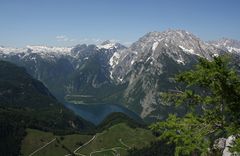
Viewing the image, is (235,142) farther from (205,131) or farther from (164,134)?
(164,134)

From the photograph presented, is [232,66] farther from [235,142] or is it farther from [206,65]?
[235,142]

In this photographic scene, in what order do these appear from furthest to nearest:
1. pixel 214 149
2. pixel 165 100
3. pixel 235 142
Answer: pixel 214 149 < pixel 165 100 < pixel 235 142

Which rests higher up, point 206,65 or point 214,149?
point 206,65

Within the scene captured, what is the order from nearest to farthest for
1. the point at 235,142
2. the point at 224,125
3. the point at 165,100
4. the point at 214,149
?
the point at 235,142 < the point at 224,125 < the point at 165,100 < the point at 214,149

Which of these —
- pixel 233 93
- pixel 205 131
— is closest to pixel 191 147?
pixel 205 131

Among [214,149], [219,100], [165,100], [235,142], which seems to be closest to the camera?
[235,142]

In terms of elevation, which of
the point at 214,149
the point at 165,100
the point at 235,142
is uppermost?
the point at 165,100

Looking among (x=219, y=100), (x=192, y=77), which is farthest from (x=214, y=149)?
(x=192, y=77)

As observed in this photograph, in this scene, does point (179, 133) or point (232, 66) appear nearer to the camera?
point (179, 133)

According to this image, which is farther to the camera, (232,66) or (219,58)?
(232,66)
